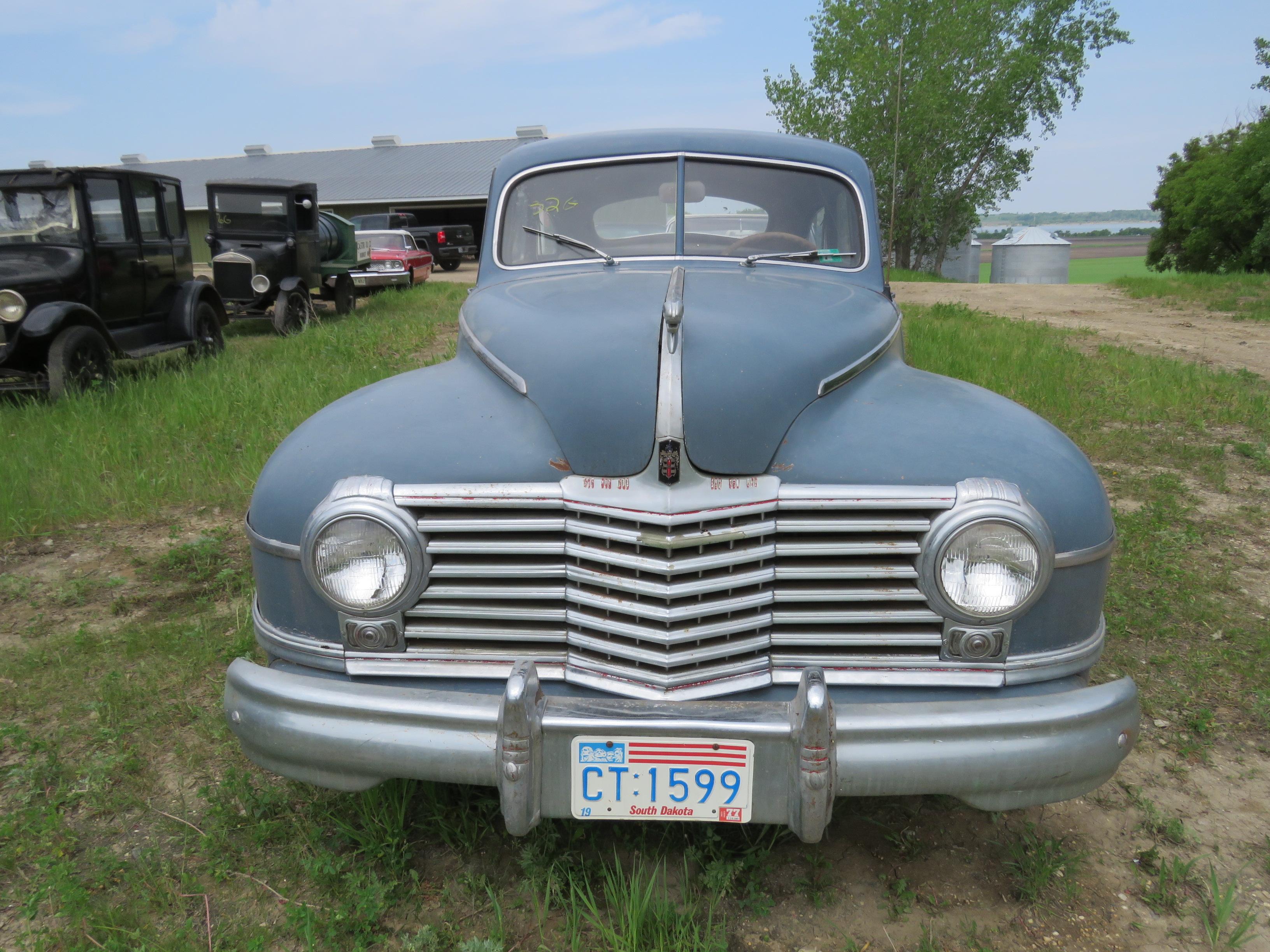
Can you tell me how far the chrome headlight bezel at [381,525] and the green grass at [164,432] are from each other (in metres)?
3.23

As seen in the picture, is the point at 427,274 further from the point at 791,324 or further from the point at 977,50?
the point at 977,50

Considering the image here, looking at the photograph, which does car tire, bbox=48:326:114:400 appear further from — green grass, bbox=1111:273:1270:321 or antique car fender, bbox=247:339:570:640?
green grass, bbox=1111:273:1270:321

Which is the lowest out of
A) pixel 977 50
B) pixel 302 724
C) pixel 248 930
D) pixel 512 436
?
pixel 248 930

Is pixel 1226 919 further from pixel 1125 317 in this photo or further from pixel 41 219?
pixel 1125 317

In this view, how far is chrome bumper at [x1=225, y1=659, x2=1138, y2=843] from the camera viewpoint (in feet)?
5.44

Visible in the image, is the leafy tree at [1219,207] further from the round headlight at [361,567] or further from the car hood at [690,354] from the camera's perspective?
the round headlight at [361,567]

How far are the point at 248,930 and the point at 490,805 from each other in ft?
1.97

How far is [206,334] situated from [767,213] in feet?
24.4

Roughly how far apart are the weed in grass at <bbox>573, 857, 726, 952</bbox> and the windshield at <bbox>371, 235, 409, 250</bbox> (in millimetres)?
17040

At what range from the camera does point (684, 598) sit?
1822mm

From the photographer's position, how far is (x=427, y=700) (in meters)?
1.75

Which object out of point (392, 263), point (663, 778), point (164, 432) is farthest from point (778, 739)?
point (392, 263)

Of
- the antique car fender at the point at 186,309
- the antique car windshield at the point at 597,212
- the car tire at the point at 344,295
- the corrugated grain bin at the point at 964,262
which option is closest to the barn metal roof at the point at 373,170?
the car tire at the point at 344,295

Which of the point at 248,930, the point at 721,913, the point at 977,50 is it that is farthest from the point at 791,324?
the point at 977,50
